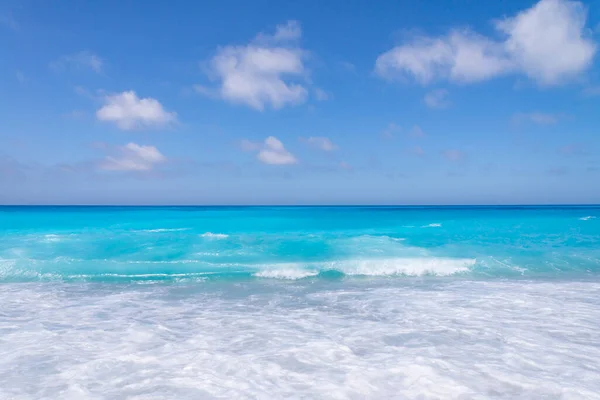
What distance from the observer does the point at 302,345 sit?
16.9 ft

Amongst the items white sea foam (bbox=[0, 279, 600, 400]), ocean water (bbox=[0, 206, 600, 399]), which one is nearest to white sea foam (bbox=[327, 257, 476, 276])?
ocean water (bbox=[0, 206, 600, 399])

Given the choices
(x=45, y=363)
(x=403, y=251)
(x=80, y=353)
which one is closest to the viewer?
(x=45, y=363)

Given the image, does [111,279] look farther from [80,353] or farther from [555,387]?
[555,387]

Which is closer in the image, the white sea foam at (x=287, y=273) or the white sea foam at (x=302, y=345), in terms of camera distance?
the white sea foam at (x=302, y=345)

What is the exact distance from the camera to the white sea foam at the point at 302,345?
12.9ft

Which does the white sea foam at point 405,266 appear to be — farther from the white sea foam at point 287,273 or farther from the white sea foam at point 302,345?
the white sea foam at point 302,345

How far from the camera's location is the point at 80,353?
15.9ft

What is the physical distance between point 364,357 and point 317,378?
0.84 m

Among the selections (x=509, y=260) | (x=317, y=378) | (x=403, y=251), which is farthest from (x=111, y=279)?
(x=509, y=260)

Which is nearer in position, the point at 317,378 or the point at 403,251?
the point at 317,378

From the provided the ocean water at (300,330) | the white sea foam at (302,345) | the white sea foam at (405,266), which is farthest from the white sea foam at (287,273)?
the white sea foam at (302,345)

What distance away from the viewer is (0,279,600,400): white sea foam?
3922 millimetres

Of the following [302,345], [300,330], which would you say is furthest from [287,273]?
[302,345]

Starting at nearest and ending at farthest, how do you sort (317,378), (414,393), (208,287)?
1. (414,393)
2. (317,378)
3. (208,287)
